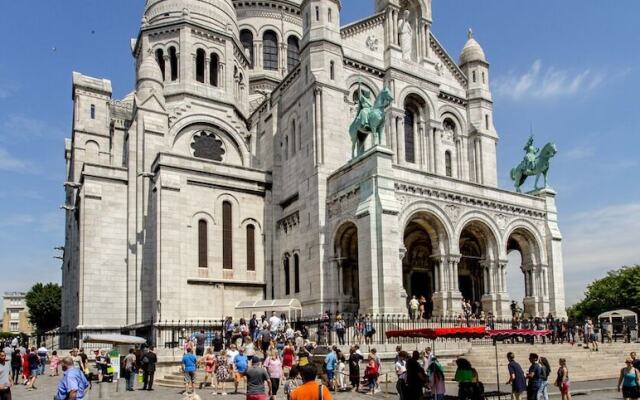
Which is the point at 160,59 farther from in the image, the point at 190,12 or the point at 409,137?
the point at 409,137

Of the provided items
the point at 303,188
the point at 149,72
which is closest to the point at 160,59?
the point at 149,72

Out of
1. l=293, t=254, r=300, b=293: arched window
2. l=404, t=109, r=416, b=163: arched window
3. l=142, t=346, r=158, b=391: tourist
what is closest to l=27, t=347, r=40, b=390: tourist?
l=142, t=346, r=158, b=391: tourist

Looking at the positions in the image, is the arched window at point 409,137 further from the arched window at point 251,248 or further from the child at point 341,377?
the child at point 341,377

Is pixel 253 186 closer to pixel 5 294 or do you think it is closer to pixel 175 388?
pixel 175 388

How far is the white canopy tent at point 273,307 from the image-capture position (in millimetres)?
33000

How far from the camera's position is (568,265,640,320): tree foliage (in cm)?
6369

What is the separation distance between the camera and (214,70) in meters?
44.4

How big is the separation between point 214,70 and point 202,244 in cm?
1451

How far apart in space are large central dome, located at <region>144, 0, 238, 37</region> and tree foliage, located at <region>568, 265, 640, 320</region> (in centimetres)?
4781

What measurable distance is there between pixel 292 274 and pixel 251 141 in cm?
1206

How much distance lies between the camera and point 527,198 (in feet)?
118

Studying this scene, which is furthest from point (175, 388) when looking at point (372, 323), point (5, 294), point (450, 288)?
point (5, 294)

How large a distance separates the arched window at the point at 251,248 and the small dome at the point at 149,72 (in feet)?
38.2

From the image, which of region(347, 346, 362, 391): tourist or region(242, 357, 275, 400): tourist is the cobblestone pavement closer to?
region(347, 346, 362, 391): tourist
